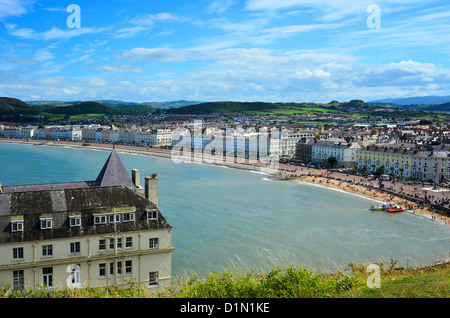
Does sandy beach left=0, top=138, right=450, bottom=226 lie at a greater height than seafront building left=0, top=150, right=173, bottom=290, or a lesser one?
lesser

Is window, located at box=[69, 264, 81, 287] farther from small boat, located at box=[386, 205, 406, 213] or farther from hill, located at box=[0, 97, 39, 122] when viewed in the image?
hill, located at box=[0, 97, 39, 122]

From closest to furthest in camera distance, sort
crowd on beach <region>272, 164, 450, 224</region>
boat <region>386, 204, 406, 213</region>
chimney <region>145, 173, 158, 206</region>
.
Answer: chimney <region>145, 173, 158, 206</region> < boat <region>386, 204, 406, 213</region> < crowd on beach <region>272, 164, 450, 224</region>

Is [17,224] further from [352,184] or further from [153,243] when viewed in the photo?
[352,184]

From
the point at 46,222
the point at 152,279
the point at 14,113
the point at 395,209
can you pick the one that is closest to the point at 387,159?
the point at 395,209

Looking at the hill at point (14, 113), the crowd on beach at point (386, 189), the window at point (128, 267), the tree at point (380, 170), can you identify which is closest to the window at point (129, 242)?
the window at point (128, 267)

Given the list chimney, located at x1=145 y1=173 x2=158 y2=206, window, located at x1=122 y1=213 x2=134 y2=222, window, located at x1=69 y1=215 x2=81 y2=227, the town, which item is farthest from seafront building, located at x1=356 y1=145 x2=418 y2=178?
window, located at x1=69 y1=215 x2=81 y2=227
